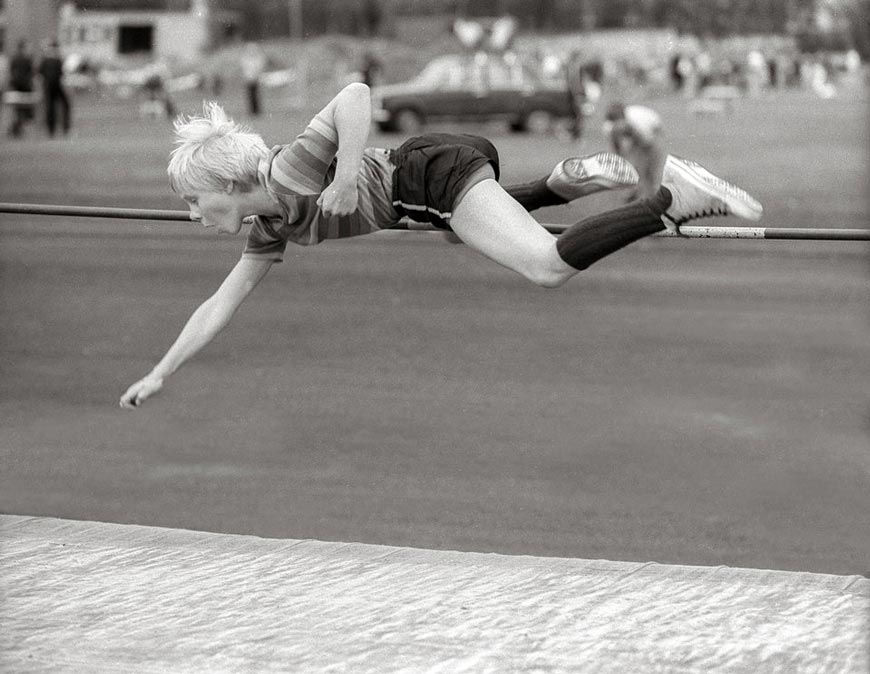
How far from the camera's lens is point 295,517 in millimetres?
6867

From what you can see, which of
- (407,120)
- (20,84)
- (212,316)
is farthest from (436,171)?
(20,84)

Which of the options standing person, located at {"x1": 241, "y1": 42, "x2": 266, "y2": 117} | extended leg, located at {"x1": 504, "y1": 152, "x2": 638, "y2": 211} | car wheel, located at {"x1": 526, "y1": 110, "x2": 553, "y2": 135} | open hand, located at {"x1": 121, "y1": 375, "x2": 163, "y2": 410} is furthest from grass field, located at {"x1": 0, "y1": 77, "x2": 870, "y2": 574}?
standing person, located at {"x1": 241, "y1": 42, "x2": 266, "y2": 117}

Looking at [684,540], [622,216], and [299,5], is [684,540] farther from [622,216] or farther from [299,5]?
[299,5]

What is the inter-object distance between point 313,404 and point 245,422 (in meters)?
0.56

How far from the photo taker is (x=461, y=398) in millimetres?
8938

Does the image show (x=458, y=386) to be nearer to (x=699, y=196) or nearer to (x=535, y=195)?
(x=535, y=195)

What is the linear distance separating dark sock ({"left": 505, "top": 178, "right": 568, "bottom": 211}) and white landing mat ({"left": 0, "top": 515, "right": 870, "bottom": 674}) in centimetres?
133

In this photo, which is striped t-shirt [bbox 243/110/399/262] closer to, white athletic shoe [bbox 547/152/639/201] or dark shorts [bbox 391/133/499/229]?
dark shorts [bbox 391/133/499/229]

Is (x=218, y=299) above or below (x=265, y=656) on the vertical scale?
above

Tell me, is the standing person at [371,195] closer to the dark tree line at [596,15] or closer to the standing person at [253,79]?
the standing person at [253,79]

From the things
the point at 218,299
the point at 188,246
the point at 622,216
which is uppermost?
the point at 622,216

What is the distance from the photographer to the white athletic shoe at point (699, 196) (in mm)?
3859

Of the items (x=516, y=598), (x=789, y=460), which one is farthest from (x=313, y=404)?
(x=516, y=598)

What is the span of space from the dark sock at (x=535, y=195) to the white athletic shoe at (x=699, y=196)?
577mm
